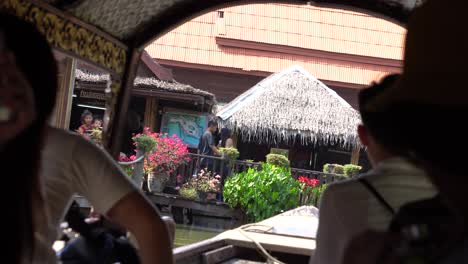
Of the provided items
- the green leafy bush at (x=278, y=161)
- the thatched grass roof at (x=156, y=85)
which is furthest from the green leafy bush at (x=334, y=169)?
the thatched grass roof at (x=156, y=85)

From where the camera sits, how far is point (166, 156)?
48.5ft

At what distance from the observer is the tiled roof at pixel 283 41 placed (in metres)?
19.8

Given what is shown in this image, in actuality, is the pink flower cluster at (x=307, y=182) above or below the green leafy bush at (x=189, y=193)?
above

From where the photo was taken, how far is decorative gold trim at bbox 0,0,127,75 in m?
2.50

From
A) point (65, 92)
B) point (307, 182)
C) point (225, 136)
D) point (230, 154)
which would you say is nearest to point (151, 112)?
point (225, 136)

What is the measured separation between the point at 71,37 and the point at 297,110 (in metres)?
15.0

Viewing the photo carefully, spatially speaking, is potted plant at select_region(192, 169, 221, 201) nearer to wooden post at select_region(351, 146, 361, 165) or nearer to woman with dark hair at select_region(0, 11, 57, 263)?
wooden post at select_region(351, 146, 361, 165)

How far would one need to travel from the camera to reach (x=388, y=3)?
11.0 feet

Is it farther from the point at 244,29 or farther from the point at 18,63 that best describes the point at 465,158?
the point at 244,29

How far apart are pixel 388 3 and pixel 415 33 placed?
2325 mm

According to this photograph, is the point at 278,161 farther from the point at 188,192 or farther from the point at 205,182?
the point at 188,192

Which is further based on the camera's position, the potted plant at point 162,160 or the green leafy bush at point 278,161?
the green leafy bush at point 278,161

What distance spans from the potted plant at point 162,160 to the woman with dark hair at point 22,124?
12.9 meters

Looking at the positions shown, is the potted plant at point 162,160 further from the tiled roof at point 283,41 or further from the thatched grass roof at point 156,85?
the tiled roof at point 283,41
